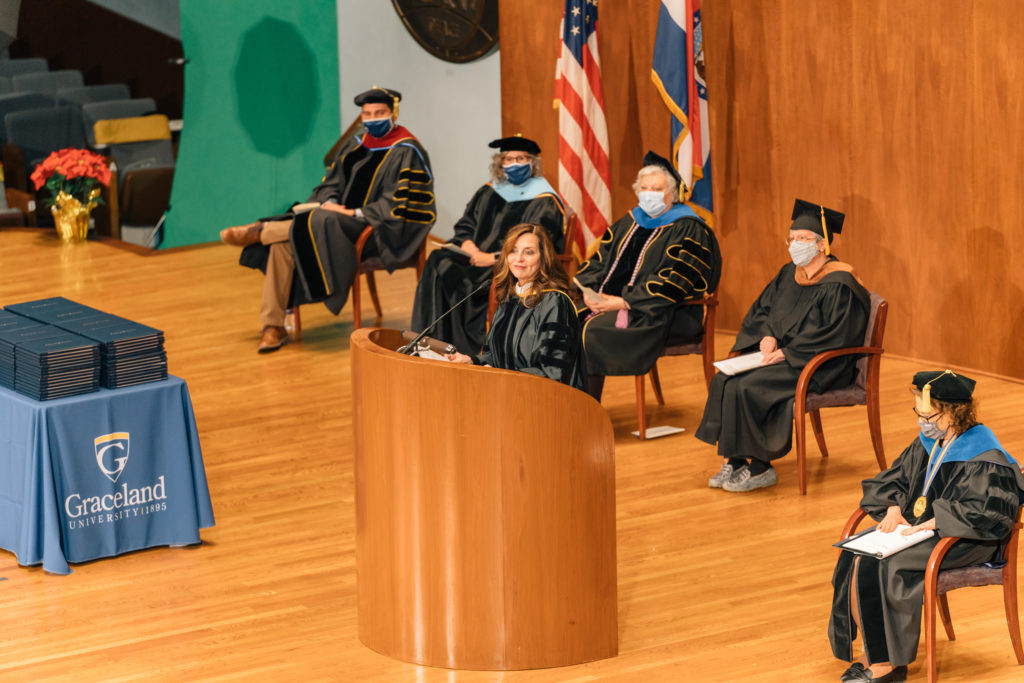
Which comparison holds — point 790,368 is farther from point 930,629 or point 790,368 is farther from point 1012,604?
point 930,629

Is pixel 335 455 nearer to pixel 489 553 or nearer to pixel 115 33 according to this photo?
pixel 489 553

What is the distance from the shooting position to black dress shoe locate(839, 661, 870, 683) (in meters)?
4.45

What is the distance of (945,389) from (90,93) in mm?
9128

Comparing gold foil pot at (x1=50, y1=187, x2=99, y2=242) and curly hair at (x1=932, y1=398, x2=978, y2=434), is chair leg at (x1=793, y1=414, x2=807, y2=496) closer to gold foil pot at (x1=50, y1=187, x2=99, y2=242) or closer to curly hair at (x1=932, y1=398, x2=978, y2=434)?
curly hair at (x1=932, y1=398, x2=978, y2=434)

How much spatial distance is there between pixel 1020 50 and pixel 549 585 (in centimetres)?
417

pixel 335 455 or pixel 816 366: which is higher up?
pixel 816 366

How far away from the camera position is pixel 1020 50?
7258 mm

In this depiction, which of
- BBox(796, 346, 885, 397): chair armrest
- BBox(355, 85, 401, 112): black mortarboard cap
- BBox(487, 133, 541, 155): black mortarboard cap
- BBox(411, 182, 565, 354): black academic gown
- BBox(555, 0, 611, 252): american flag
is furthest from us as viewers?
BBox(355, 85, 401, 112): black mortarboard cap

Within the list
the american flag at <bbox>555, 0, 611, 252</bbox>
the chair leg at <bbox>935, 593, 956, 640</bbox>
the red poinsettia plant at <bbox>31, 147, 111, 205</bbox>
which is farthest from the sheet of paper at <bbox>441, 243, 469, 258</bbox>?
the red poinsettia plant at <bbox>31, 147, 111, 205</bbox>

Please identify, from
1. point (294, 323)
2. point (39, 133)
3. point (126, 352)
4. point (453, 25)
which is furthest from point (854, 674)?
point (39, 133)

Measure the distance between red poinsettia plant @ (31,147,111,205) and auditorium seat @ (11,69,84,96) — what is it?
504mm

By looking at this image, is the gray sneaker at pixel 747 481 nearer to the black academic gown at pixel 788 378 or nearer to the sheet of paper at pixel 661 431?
the black academic gown at pixel 788 378

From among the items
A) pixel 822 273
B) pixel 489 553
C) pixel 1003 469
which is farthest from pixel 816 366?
pixel 489 553

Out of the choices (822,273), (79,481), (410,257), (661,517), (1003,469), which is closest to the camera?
(1003,469)
